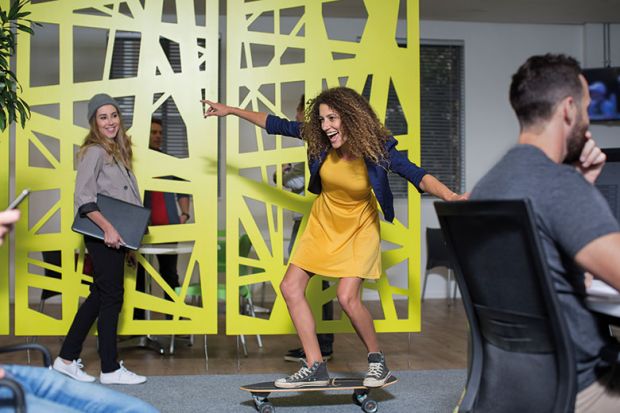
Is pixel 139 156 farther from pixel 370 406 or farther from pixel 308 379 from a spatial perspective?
pixel 370 406

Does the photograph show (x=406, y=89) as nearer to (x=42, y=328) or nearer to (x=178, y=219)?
(x=178, y=219)

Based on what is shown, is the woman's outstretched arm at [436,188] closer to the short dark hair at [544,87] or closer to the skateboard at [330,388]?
the skateboard at [330,388]

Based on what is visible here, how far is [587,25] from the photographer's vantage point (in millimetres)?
8977

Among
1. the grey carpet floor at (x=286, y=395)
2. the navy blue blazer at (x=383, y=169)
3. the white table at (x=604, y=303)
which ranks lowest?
the grey carpet floor at (x=286, y=395)

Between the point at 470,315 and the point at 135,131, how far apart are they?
3.30 metres

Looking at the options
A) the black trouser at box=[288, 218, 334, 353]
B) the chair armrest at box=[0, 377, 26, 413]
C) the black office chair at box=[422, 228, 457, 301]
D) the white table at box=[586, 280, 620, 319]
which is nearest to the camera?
the chair armrest at box=[0, 377, 26, 413]

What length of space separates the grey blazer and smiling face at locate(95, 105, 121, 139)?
0.32 ft

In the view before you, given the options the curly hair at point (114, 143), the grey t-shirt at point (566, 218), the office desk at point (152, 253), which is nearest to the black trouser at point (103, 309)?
the office desk at point (152, 253)

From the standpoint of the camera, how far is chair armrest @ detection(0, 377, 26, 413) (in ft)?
4.92

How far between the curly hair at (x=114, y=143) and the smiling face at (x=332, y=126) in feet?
4.34

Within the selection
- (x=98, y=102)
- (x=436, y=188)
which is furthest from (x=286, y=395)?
(x=98, y=102)

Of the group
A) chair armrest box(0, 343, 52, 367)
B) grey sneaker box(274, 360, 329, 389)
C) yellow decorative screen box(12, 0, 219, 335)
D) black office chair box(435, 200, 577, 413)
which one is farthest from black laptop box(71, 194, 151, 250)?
black office chair box(435, 200, 577, 413)

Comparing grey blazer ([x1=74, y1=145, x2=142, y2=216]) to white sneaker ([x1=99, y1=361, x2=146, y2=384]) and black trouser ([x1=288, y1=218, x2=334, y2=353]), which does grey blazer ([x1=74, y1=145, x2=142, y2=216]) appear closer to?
white sneaker ([x1=99, y1=361, x2=146, y2=384])

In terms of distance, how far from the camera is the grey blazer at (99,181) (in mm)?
4352
